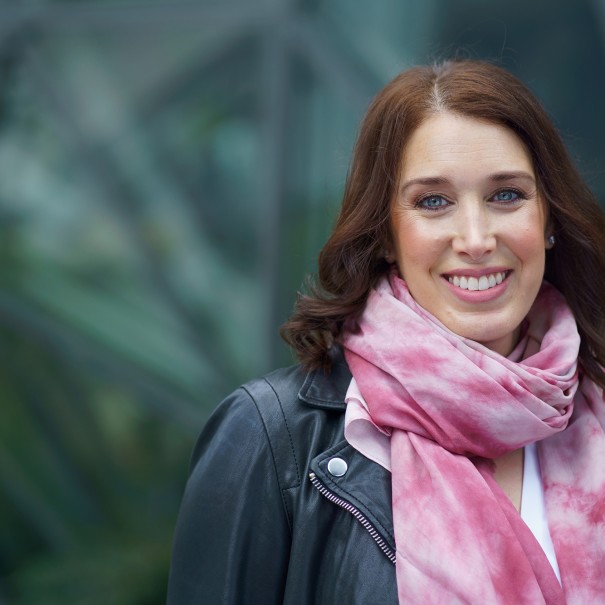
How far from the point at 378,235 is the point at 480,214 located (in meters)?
0.24

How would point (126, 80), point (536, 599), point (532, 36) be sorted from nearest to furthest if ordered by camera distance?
point (536, 599) → point (532, 36) → point (126, 80)

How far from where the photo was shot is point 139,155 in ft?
17.1

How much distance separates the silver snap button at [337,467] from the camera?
2074 millimetres

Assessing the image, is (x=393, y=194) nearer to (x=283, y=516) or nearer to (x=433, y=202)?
(x=433, y=202)

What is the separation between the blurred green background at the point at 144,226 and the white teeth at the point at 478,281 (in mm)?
2705

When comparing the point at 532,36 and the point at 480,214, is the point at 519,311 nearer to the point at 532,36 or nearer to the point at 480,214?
the point at 480,214

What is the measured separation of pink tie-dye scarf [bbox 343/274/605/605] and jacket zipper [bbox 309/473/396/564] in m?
0.04

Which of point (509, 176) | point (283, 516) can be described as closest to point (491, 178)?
point (509, 176)

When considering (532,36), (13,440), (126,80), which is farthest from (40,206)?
(532,36)

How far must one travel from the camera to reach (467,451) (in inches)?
85.1

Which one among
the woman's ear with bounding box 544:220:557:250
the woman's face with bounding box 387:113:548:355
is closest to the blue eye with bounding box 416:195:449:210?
the woman's face with bounding box 387:113:548:355

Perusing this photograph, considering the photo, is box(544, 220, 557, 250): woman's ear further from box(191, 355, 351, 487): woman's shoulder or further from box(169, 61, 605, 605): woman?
box(191, 355, 351, 487): woman's shoulder

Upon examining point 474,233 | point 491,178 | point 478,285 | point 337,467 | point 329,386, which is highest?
point 491,178

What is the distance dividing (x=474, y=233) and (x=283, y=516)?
2.27ft
